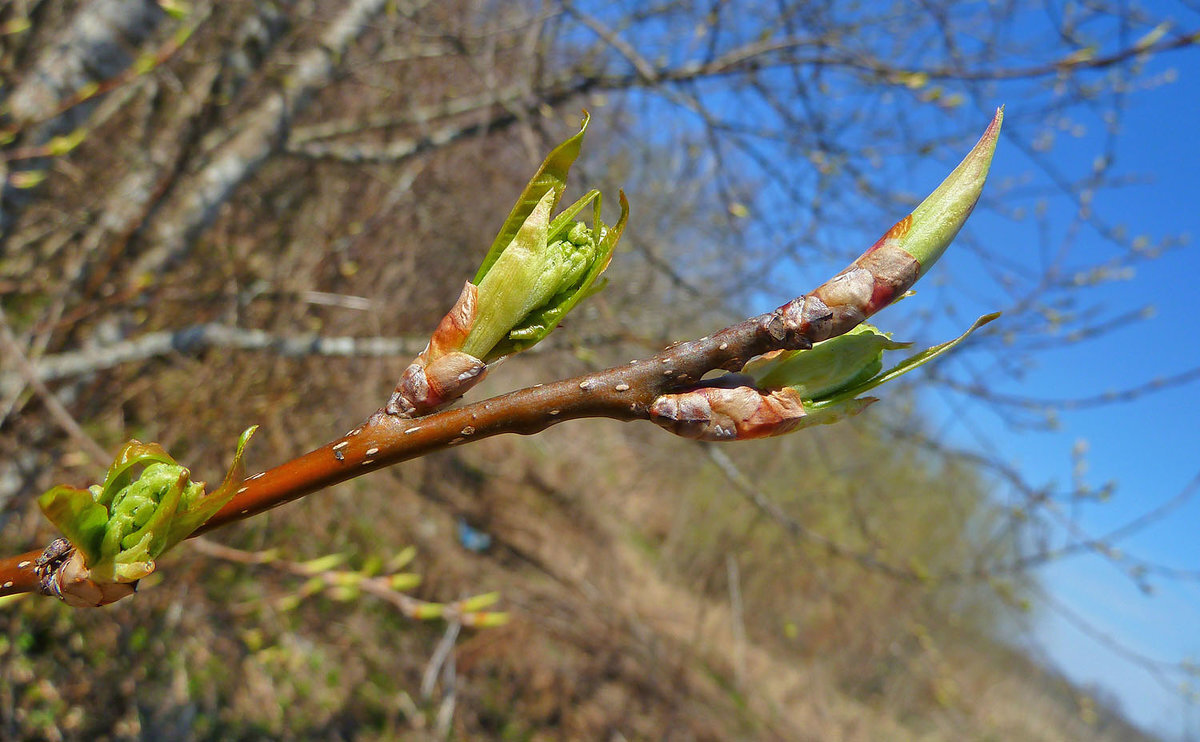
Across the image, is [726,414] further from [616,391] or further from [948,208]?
[948,208]

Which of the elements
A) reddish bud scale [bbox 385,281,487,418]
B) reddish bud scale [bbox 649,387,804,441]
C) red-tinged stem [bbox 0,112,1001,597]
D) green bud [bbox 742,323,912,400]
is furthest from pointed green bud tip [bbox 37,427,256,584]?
green bud [bbox 742,323,912,400]

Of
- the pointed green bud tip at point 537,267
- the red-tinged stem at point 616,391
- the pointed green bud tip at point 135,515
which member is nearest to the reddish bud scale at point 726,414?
the red-tinged stem at point 616,391

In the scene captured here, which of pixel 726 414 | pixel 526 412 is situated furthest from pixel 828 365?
pixel 526 412

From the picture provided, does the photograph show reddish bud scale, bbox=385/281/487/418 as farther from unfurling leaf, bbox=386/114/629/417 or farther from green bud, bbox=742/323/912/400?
green bud, bbox=742/323/912/400

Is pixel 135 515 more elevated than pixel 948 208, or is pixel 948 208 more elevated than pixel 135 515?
pixel 948 208

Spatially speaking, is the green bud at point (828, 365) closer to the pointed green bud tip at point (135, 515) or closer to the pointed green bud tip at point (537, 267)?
the pointed green bud tip at point (537, 267)

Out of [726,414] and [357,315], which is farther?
[357,315]

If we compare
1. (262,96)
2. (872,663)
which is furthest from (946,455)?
(872,663)
